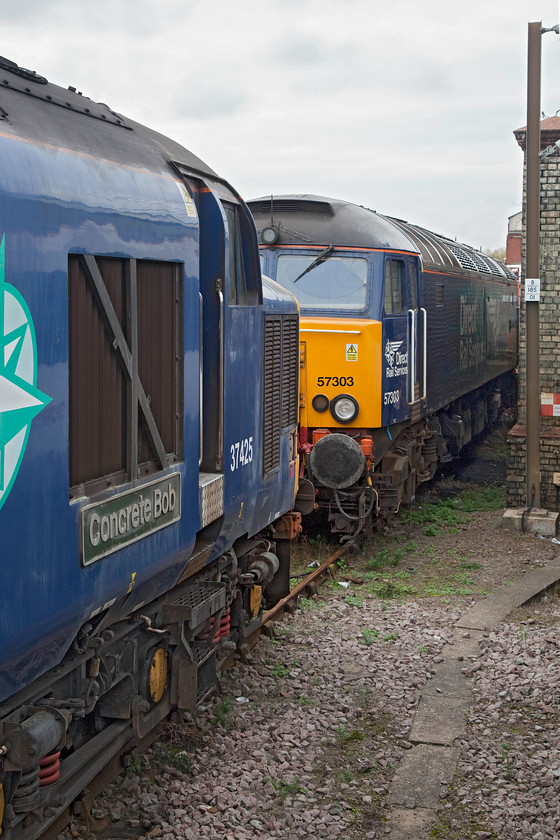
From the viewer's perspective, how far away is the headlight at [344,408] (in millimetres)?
10453

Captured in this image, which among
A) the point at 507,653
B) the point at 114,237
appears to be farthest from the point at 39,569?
the point at 507,653

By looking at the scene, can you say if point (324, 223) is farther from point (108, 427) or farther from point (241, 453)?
point (108, 427)

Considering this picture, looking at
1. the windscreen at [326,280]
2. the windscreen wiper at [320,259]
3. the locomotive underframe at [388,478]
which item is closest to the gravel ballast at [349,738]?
the locomotive underframe at [388,478]

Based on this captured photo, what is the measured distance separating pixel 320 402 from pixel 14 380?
24.8ft

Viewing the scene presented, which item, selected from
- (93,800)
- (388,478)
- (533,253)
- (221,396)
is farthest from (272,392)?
(533,253)

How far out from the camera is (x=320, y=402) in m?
10.5

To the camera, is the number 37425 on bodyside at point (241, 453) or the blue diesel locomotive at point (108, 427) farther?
the number 37425 on bodyside at point (241, 453)

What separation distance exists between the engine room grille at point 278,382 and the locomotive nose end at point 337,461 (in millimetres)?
2736

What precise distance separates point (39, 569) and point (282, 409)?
366cm

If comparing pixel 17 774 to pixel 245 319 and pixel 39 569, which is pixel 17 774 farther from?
pixel 245 319

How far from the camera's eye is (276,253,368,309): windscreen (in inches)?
411

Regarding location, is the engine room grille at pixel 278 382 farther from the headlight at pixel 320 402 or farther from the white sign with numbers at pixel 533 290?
the white sign with numbers at pixel 533 290

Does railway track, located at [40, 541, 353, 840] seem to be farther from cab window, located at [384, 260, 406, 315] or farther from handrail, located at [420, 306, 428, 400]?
handrail, located at [420, 306, 428, 400]

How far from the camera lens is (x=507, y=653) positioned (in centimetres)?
719
